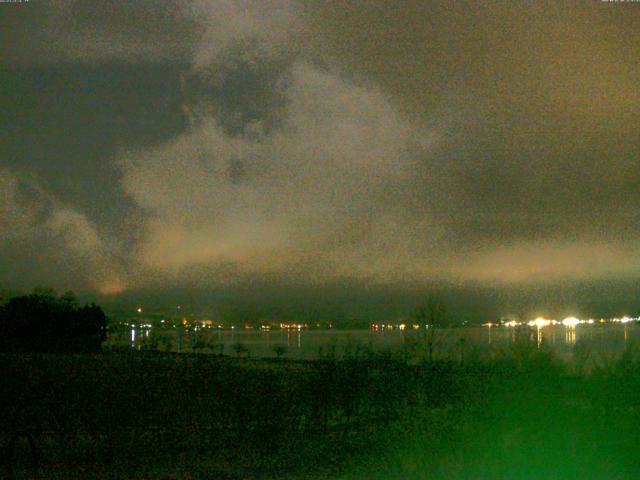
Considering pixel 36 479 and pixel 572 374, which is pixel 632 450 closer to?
pixel 572 374

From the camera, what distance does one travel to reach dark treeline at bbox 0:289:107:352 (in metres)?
49.1

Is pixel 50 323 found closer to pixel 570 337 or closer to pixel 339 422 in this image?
pixel 570 337

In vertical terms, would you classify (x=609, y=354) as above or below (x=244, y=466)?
above

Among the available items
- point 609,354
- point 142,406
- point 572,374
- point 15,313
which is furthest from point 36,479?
point 15,313

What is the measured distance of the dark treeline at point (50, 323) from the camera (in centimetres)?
4914

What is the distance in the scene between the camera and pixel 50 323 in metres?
53.8

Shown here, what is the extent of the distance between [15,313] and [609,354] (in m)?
45.4

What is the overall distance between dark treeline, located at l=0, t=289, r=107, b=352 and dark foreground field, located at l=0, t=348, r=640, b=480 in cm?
3264

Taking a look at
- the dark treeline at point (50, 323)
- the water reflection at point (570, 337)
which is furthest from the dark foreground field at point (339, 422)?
the dark treeline at point (50, 323)

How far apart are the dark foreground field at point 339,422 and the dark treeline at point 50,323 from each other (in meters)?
32.6

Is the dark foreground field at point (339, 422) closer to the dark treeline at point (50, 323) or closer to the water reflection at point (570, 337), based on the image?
the water reflection at point (570, 337)

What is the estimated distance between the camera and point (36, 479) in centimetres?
1099

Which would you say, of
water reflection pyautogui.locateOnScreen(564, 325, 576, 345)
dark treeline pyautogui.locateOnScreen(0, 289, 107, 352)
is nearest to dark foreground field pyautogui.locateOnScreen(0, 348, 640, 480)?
water reflection pyautogui.locateOnScreen(564, 325, 576, 345)

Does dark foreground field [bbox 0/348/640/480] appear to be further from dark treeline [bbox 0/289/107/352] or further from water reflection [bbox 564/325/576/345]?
dark treeline [bbox 0/289/107/352]
